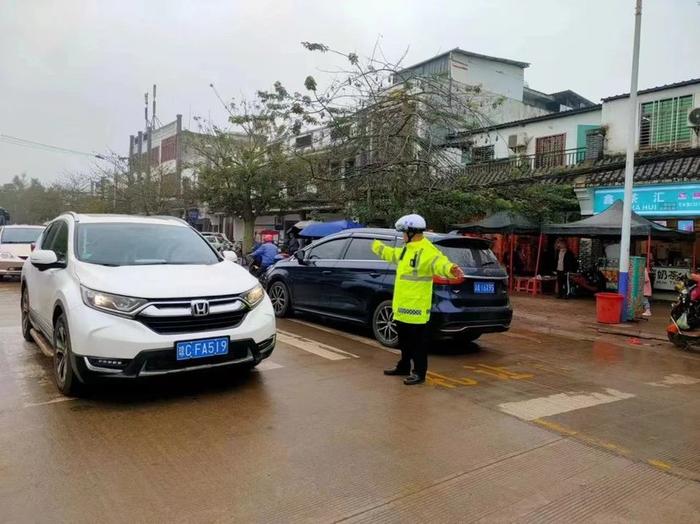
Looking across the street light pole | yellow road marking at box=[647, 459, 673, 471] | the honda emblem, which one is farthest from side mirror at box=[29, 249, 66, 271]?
the street light pole

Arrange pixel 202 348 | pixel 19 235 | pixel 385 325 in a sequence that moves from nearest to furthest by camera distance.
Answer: pixel 202 348 < pixel 385 325 < pixel 19 235

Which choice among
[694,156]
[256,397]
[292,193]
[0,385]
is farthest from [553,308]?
[292,193]

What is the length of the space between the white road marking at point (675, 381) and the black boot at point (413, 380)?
106 inches

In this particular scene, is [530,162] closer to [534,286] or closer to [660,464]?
[534,286]

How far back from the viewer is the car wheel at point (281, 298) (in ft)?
31.3

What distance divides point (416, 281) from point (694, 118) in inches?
513

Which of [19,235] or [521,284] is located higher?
[19,235]

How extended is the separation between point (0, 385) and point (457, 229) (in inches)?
547

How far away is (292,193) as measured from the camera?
26.2 meters

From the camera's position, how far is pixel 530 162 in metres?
19.7

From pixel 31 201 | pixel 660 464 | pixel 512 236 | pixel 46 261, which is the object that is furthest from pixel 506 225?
pixel 31 201

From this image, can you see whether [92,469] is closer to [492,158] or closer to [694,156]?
[694,156]

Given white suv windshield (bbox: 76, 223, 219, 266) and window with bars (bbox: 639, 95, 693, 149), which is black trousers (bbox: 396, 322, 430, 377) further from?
window with bars (bbox: 639, 95, 693, 149)

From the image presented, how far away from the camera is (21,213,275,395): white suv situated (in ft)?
14.6
